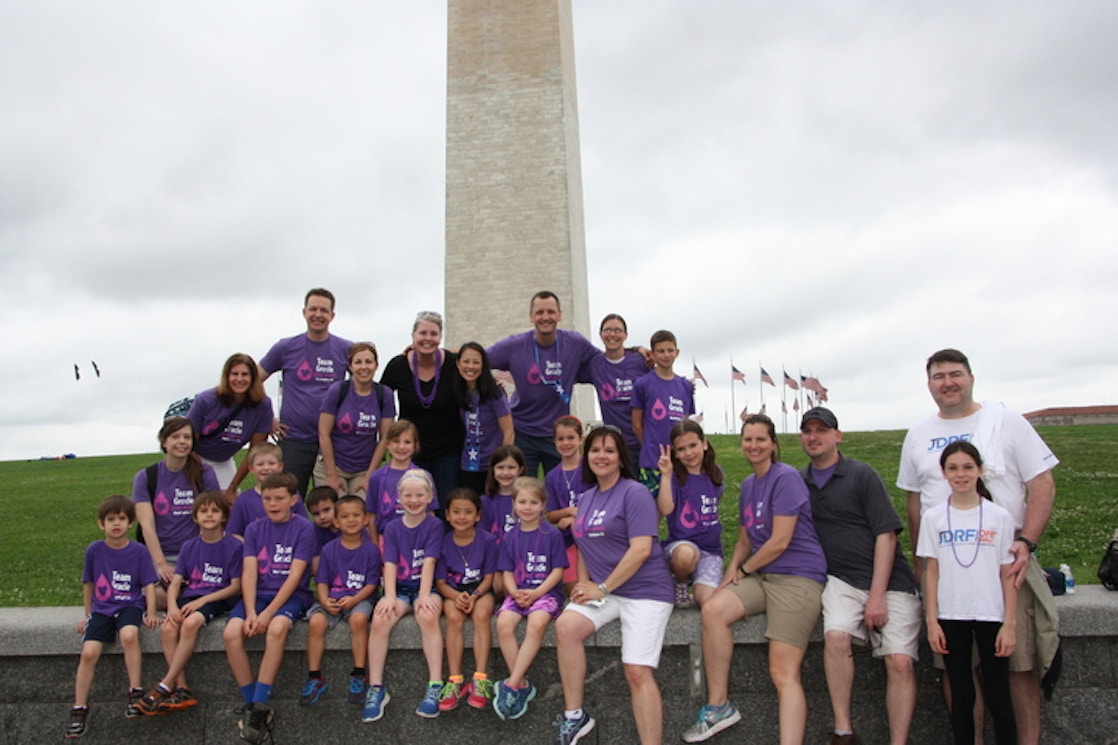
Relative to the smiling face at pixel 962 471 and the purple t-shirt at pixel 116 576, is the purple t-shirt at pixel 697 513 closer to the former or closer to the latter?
the smiling face at pixel 962 471

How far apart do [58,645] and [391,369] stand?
2.46 metres

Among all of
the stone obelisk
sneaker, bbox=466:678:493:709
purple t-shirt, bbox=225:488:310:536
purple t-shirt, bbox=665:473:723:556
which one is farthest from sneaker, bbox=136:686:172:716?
the stone obelisk

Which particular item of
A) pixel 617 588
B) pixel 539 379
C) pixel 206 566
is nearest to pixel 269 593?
pixel 206 566

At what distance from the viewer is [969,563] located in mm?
4113

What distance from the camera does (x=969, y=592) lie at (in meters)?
4.08

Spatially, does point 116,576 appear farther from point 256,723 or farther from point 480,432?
point 480,432

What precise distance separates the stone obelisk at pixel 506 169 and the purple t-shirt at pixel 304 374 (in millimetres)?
13647

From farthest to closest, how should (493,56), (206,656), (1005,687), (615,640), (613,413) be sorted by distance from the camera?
(493,56)
(613,413)
(206,656)
(615,640)
(1005,687)

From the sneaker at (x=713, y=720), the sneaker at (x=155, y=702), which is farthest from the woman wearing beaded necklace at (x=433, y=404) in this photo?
the sneaker at (x=713, y=720)

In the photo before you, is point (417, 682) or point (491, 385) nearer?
point (417, 682)

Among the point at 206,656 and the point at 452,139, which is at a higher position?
the point at 452,139

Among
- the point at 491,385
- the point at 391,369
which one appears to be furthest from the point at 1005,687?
the point at 391,369

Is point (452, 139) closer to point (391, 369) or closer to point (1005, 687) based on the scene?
point (391, 369)

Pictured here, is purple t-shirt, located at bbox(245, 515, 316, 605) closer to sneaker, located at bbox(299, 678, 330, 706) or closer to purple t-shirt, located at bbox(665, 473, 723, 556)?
sneaker, located at bbox(299, 678, 330, 706)
